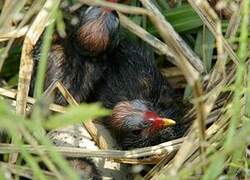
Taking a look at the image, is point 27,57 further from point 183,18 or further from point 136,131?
point 183,18

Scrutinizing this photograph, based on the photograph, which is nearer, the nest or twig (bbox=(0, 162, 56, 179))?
twig (bbox=(0, 162, 56, 179))

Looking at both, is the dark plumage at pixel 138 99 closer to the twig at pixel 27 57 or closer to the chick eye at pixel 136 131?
the chick eye at pixel 136 131

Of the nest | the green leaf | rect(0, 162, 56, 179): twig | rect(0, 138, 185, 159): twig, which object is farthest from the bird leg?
the green leaf

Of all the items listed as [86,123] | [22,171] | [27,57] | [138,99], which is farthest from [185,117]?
[22,171]

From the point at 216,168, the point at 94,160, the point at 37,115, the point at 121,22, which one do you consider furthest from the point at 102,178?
the point at 37,115

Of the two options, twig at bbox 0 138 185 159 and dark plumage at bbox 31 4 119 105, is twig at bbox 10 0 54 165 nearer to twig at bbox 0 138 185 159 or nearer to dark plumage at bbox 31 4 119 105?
dark plumage at bbox 31 4 119 105

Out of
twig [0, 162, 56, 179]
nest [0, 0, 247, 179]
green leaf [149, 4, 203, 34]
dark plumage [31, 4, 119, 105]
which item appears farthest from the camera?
green leaf [149, 4, 203, 34]
